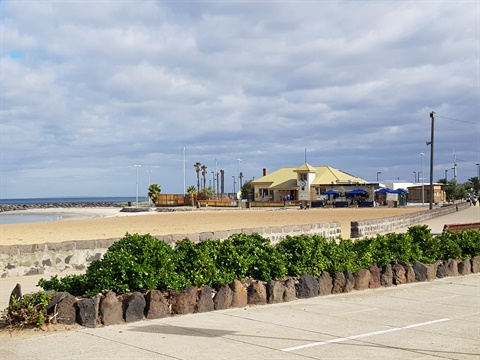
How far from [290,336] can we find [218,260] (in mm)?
2829

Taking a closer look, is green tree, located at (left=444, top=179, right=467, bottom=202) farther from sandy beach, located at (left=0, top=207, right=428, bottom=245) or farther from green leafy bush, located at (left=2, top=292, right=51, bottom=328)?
green leafy bush, located at (left=2, top=292, right=51, bottom=328)

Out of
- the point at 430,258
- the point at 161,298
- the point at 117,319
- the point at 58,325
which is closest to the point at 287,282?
the point at 161,298

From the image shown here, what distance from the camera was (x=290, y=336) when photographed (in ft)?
26.1

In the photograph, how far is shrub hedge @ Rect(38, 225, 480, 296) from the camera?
9.19 m

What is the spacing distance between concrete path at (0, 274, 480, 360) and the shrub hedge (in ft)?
2.45

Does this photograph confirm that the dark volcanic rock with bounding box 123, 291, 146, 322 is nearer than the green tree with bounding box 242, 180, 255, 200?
Yes

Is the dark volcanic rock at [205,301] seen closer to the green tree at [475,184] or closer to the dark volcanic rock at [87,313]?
the dark volcanic rock at [87,313]

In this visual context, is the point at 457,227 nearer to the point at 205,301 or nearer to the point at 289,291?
the point at 289,291

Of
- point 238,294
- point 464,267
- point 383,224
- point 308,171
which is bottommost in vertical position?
point 464,267

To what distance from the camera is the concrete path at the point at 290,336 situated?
709 centimetres

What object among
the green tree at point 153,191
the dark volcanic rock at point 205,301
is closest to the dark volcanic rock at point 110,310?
the dark volcanic rock at point 205,301

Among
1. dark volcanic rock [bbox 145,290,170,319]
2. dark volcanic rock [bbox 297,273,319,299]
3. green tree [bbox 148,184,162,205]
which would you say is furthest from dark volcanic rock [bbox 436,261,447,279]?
green tree [bbox 148,184,162,205]

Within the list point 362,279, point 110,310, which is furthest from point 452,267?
point 110,310

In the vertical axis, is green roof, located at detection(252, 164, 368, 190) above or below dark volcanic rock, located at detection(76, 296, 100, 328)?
above
